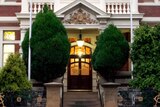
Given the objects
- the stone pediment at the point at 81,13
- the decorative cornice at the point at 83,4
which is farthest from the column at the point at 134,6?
the decorative cornice at the point at 83,4

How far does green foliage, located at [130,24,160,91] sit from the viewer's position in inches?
778

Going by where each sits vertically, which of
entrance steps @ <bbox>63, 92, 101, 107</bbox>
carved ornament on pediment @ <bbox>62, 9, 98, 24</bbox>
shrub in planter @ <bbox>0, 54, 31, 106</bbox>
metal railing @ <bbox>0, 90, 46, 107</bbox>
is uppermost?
carved ornament on pediment @ <bbox>62, 9, 98, 24</bbox>

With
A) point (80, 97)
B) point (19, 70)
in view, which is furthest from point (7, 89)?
point (80, 97)

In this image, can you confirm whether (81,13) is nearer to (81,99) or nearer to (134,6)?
(134,6)

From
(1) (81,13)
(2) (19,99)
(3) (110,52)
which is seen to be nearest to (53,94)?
(2) (19,99)

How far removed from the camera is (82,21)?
24.2 m

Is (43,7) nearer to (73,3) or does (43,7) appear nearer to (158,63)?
(73,3)

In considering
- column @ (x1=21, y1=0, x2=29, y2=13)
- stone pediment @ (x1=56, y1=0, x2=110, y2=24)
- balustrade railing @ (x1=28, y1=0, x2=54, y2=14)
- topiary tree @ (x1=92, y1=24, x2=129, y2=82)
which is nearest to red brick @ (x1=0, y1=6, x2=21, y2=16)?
column @ (x1=21, y1=0, x2=29, y2=13)

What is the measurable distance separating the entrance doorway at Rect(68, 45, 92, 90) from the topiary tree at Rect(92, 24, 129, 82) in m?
4.08

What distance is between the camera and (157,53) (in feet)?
66.0

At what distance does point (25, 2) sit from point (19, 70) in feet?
19.1

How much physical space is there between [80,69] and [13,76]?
27.0 ft

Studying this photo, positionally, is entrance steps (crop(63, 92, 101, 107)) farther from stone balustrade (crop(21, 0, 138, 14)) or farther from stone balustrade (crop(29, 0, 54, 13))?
stone balustrade (crop(29, 0, 54, 13))

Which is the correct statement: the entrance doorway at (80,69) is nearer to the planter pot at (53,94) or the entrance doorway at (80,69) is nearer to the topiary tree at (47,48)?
the topiary tree at (47,48)
